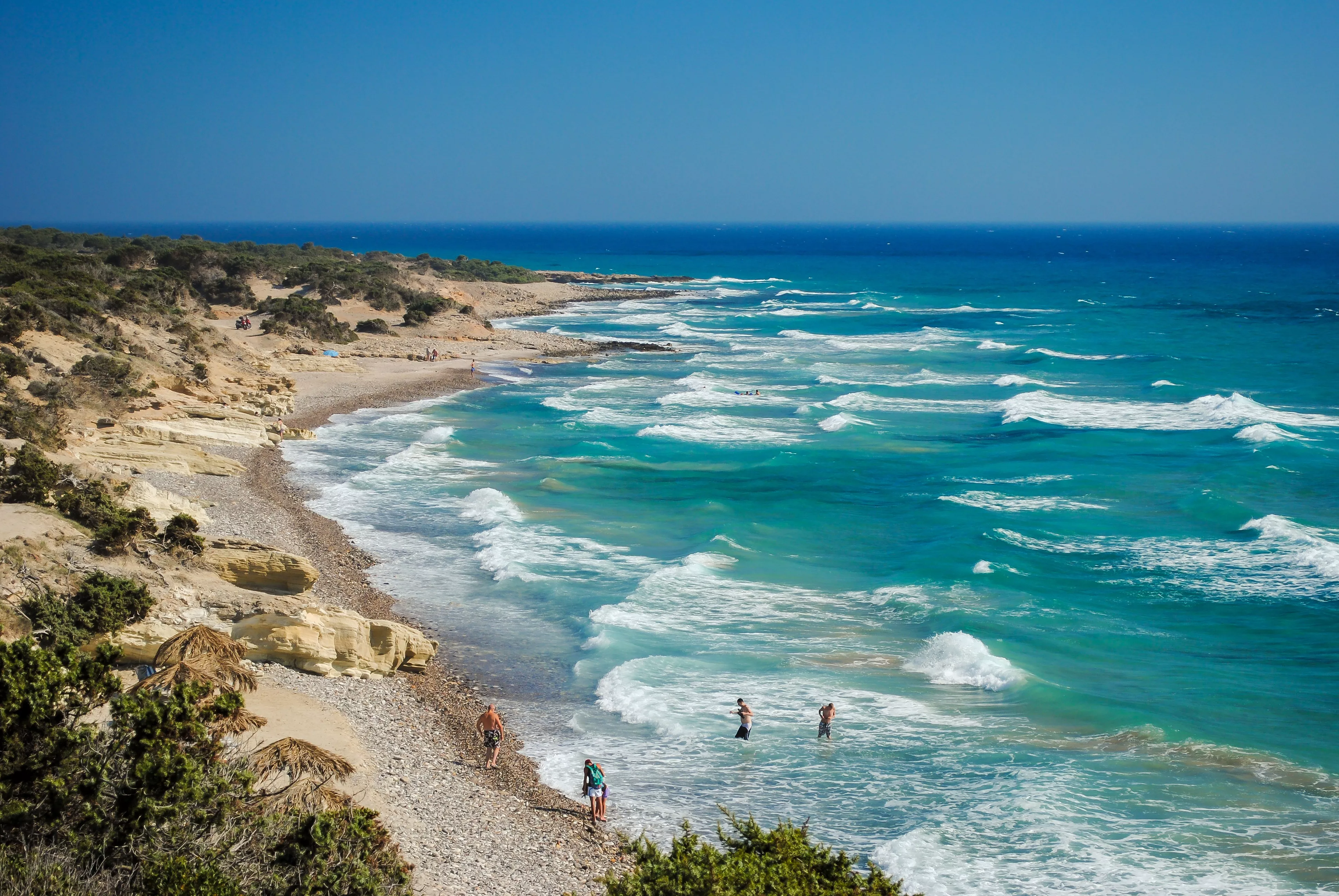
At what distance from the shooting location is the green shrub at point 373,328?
212 feet

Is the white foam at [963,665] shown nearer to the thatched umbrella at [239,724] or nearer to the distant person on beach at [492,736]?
the distant person on beach at [492,736]

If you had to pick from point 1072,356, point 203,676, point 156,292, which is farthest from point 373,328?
point 203,676

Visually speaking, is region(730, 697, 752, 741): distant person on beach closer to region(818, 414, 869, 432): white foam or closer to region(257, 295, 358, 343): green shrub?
region(818, 414, 869, 432): white foam

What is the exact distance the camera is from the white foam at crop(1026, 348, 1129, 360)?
59.8 m

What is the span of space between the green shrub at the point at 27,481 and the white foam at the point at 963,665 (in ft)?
60.5

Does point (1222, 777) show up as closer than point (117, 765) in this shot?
No

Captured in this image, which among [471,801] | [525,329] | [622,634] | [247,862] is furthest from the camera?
[525,329]

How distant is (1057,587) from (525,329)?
176 feet

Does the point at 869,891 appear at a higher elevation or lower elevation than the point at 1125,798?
higher

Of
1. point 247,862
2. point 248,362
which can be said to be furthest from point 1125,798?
point 248,362

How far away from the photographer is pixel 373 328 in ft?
212

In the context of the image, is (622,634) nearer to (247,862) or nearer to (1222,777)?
(1222,777)

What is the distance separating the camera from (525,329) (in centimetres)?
7262

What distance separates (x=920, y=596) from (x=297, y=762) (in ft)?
50.5
